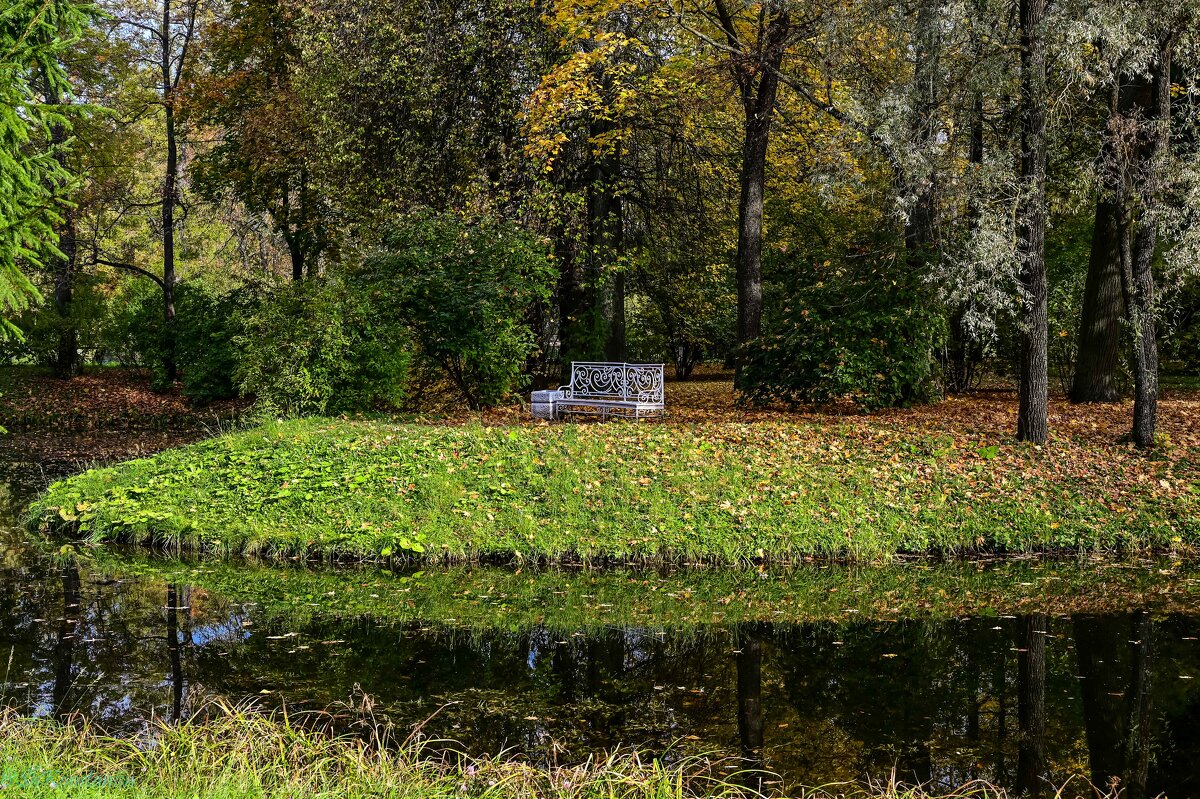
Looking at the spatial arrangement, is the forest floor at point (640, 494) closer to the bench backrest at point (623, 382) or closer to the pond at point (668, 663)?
the pond at point (668, 663)

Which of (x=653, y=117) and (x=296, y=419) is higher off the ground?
(x=653, y=117)

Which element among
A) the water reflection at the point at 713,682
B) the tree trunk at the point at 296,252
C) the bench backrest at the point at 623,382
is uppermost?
the tree trunk at the point at 296,252

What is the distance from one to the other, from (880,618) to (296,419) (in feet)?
27.7

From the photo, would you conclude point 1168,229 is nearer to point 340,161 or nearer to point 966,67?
point 966,67

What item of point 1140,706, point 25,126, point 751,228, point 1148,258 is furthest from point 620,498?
point 751,228

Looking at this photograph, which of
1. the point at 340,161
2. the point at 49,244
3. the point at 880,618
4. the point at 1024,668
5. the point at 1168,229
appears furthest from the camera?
the point at 340,161

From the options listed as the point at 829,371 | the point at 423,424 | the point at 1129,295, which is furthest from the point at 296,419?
the point at 1129,295

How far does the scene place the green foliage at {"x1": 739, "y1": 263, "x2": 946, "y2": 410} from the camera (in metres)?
14.5

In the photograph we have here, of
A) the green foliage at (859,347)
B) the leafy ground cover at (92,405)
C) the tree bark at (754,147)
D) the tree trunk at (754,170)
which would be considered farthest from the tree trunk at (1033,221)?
the leafy ground cover at (92,405)

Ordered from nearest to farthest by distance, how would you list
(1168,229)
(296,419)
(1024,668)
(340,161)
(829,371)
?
(1024,668)
(1168,229)
(296,419)
(829,371)
(340,161)

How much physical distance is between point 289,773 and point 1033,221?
10.6m

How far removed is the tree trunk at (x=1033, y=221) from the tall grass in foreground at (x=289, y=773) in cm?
797

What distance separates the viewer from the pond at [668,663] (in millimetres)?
5422

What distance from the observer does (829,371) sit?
14562mm
